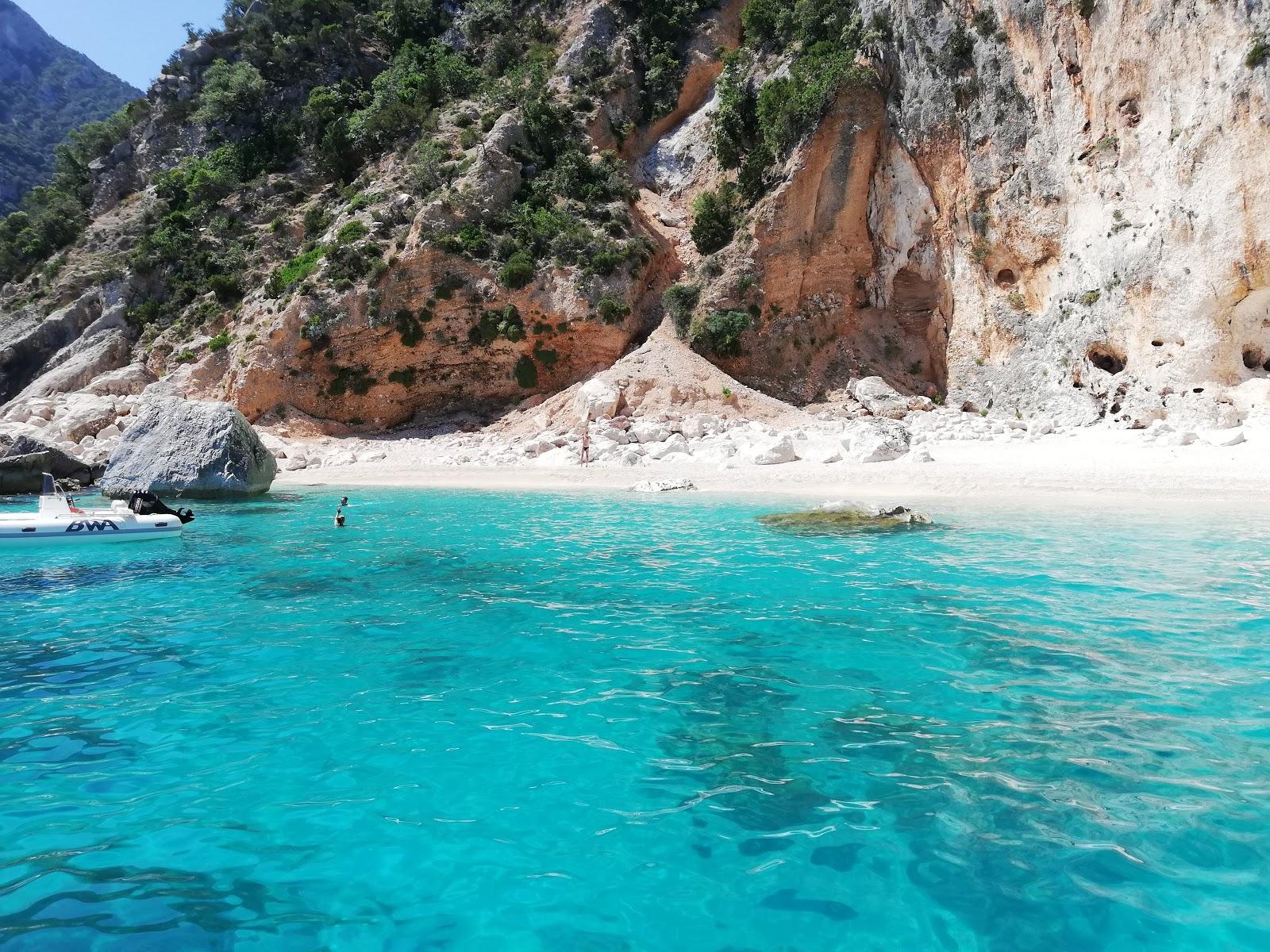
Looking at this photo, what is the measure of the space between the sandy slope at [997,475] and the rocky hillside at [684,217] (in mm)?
2861

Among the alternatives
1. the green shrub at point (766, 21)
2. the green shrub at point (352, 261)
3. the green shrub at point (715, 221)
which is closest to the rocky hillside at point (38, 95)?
the green shrub at point (352, 261)

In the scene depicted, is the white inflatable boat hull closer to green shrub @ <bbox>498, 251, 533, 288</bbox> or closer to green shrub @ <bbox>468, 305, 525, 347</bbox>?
green shrub @ <bbox>468, 305, 525, 347</bbox>

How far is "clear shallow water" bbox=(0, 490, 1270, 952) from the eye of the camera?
9.55 feet

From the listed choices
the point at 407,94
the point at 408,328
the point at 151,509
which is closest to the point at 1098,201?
the point at 408,328

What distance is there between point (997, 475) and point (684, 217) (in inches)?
1017

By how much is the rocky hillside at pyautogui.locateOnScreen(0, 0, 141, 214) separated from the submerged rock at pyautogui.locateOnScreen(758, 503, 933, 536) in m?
112

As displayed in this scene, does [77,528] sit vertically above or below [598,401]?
below

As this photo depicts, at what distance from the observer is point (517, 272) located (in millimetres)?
32781

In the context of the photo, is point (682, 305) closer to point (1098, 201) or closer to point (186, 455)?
point (1098, 201)

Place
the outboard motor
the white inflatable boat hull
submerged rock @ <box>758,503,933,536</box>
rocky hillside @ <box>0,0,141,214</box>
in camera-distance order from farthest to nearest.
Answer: rocky hillside @ <box>0,0,141,214</box> → the outboard motor → submerged rock @ <box>758,503,933,536</box> → the white inflatable boat hull

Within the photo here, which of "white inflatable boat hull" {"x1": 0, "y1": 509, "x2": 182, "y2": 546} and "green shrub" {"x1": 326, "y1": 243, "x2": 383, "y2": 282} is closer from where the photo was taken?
"white inflatable boat hull" {"x1": 0, "y1": 509, "x2": 182, "y2": 546}

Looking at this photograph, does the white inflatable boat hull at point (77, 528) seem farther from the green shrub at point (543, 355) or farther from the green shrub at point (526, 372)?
the green shrub at point (543, 355)

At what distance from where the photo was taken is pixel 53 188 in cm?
5141

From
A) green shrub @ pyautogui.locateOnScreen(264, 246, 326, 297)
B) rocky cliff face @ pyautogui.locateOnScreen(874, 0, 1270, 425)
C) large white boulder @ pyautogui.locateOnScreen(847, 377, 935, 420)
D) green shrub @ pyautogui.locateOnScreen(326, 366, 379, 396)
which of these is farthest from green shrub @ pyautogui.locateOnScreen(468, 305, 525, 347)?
rocky cliff face @ pyautogui.locateOnScreen(874, 0, 1270, 425)
